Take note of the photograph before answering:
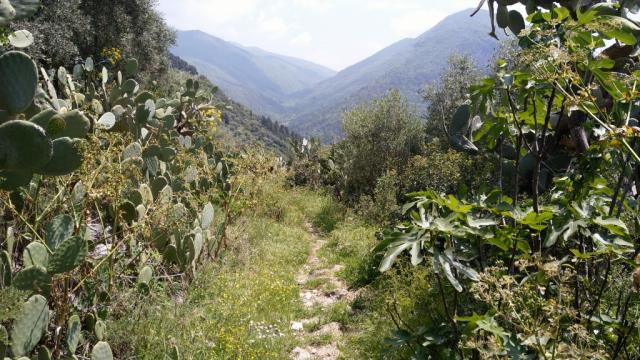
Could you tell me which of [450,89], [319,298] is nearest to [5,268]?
[319,298]

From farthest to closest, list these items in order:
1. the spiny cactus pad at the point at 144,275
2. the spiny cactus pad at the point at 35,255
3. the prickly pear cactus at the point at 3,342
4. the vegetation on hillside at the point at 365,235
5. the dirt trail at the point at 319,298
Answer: the dirt trail at the point at 319,298
the spiny cactus pad at the point at 144,275
the spiny cactus pad at the point at 35,255
the prickly pear cactus at the point at 3,342
the vegetation on hillside at the point at 365,235

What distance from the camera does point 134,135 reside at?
6.98 m

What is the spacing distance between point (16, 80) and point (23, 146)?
21.4 inches

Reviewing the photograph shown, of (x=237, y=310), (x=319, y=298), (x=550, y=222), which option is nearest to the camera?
(x=550, y=222)

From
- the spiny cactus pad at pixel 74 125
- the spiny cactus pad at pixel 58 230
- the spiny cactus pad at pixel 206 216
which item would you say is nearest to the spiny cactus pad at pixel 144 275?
the spiny cactus pad at pixel 58 230

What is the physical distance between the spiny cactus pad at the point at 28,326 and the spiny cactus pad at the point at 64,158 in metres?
0.91

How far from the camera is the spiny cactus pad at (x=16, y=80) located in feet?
10.1

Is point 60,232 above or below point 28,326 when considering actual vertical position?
above

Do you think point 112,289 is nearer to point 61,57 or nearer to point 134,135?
point 134,135

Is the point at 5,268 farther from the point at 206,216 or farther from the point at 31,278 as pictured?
the point at 206,216

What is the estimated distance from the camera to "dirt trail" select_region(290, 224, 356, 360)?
15.3ft

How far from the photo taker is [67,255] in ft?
9.59

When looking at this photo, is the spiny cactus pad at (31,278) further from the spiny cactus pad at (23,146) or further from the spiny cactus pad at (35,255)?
the spiny cactus pad at (23,146)

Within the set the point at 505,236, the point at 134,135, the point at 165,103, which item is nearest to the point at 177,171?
the point at 134,135
